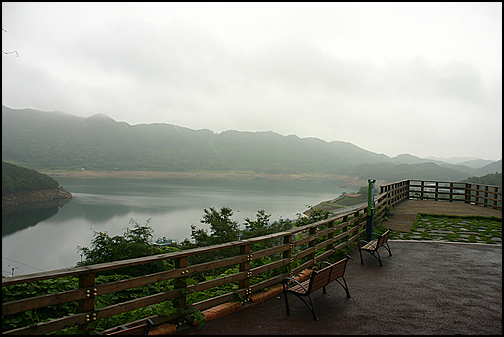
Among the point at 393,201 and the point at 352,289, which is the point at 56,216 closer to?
the point at 393,201

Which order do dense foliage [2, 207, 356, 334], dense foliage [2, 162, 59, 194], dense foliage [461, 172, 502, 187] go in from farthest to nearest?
dense foliage [2, 162, 59, 194]
dense foliage [461, 172, 502, 187]
dense foliage [2, 207, 356, 334]

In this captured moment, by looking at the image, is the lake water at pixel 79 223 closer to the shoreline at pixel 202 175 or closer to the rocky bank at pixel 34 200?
the rocky bank at pixel 34 200

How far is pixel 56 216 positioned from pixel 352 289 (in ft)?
262

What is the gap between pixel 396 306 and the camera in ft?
13.1

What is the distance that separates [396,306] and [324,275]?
99 centimetres

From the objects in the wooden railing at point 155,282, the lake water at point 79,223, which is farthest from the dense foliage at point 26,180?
the wooden railing at point 155,282

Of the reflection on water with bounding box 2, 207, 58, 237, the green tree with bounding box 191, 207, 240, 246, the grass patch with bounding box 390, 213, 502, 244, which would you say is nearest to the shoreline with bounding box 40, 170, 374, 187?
the reflection on water with bounding box 2, 207, 58, 237

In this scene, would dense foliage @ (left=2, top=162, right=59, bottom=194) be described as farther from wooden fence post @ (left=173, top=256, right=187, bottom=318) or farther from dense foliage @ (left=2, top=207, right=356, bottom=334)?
wooden fence post @ (left=173, top=256, right=187, bottom=318)

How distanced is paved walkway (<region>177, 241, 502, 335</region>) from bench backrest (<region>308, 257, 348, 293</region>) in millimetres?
318

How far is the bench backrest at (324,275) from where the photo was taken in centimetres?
367

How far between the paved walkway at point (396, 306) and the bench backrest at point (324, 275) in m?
0.32

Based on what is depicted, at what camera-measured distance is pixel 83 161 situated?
6117 inches

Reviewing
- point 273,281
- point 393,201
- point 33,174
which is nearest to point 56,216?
point 33,174

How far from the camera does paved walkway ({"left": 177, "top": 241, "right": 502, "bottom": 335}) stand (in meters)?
Answer: 3.36
